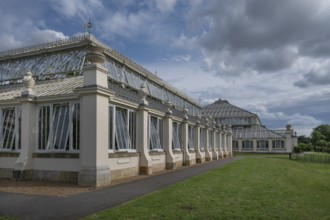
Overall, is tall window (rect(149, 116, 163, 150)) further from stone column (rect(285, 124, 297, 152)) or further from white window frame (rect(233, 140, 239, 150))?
white window frame (rect(233, 140, 239, 150))

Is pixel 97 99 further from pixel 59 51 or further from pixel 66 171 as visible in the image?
pixel 59 51

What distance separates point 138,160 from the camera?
16.4m

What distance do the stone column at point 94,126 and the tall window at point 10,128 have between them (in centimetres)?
419

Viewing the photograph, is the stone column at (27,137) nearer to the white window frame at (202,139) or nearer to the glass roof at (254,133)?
the white window frame at (202,139)

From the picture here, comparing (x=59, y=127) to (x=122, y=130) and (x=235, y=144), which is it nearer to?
(x=122, y=130)

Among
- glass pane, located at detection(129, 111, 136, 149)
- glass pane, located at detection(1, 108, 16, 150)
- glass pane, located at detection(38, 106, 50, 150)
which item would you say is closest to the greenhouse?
glass pane, located at detection(129, 111, 136, 149)

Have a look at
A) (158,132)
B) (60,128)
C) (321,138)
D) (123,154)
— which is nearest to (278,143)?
(158,132)

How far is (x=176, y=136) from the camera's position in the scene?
2339 centimetres

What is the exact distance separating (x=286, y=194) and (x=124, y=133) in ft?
26.1

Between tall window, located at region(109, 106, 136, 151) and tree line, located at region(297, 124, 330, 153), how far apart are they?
6534 centimetres

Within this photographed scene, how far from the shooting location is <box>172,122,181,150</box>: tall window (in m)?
22.7

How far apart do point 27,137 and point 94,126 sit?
3848mm

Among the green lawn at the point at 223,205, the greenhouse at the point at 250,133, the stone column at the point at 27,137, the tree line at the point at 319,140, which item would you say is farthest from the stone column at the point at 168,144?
the tree line at the point at 319,140

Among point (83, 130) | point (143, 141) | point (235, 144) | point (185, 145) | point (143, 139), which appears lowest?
point (235, 144)
